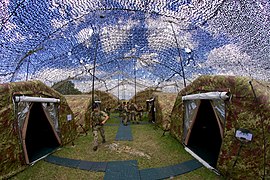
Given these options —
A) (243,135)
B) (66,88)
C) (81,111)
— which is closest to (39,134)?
(81,111)

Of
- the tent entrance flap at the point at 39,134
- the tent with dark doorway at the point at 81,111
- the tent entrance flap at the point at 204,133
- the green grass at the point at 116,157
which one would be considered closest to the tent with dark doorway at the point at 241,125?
the green grass at the point at 116,157

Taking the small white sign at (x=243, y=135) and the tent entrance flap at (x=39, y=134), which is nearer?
the small white sign at (x=243, y=135)

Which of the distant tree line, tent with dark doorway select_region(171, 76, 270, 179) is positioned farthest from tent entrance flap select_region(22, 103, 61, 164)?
the distant tree line

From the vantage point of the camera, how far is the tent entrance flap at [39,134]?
18.3ft

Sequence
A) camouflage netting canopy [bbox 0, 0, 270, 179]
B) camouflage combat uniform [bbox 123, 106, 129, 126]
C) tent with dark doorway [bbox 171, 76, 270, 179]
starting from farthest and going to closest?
camouflage combat uniform [bbox 123, 106, 129, 126]
camouflage netting canopy [bbox 0, 0, 270, 179]
tent with dark doorway [bbox 171, 76, 270, 179]

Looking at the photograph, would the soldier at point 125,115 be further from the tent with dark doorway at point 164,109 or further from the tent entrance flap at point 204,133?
the tent entrance flap at point 204,133

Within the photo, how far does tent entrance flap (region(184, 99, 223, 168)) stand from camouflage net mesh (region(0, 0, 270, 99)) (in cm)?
329

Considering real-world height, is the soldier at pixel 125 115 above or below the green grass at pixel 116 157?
above

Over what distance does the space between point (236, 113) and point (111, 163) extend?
3.43 metres

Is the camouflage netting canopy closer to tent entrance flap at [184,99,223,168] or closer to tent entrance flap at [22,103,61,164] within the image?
tent entrance flap at [184,99,223,168]

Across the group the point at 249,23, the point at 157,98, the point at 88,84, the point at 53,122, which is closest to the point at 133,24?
the point at 157,98

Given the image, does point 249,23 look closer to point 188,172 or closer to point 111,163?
point 188,172

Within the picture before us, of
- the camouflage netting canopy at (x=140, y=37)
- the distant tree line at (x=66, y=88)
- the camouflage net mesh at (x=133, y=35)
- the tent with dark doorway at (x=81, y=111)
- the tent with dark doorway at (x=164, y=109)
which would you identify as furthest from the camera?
the distant tree line at (x=66, y=88)

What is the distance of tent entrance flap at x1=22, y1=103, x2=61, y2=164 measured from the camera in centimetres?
558
